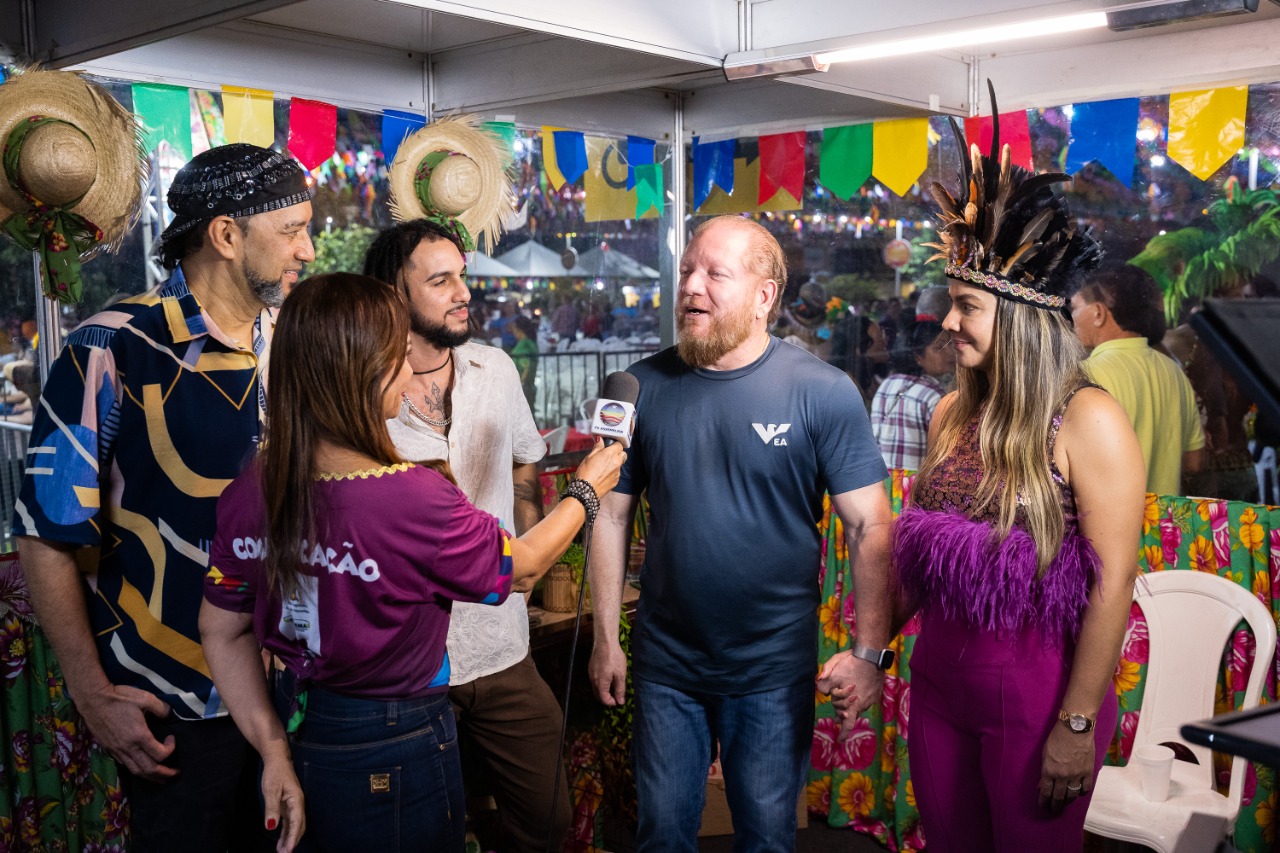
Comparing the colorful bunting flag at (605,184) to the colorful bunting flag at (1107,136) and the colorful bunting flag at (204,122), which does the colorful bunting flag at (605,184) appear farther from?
the colorful bunting flag at (1107,136)

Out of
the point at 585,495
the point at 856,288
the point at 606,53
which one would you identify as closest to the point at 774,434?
the point at 585,495

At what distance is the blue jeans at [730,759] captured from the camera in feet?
7.75

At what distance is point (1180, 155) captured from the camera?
3.44 m

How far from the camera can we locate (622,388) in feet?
7.45

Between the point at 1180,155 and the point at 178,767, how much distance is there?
3.27 m

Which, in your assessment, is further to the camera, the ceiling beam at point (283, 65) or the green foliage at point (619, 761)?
the green foliage at point (619, 761)

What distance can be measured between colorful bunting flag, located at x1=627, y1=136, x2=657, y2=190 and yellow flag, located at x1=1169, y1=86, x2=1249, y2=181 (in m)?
1.87

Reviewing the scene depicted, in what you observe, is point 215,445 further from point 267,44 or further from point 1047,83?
point 1047,83

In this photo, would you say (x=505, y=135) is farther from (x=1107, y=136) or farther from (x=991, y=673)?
(x=991, y=673)

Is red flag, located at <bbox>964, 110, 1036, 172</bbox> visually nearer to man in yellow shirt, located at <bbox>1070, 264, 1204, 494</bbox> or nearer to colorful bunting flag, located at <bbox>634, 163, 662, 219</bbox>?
man in yellow shirt, located at <bbox>1070, 264, 1204, 494</bbox>

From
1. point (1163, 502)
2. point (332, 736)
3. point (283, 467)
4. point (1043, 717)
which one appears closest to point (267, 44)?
point (283, 467)

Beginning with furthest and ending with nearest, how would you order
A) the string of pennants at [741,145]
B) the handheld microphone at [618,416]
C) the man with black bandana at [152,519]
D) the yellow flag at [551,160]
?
the yellow flag at [551,160], the string of pennants at [741,145], the handheld microphone at [618,416], the man with black bandana at [152,519]

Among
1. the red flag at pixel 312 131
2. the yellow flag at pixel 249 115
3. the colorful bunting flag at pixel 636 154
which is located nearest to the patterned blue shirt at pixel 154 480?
the yellow flag at pixel 249 115

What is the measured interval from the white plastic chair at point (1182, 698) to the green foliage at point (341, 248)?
2.65m
